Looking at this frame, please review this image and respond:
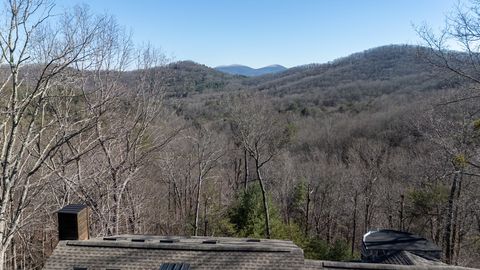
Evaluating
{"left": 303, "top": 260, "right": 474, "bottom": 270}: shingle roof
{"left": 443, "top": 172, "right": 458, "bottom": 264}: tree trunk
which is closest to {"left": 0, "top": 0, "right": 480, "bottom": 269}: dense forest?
{"left": 443, "top": 172, "right": 458, "bottom": 264}: tree trunk

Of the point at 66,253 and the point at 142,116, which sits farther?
the point at 142,116

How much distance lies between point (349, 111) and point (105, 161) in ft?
136

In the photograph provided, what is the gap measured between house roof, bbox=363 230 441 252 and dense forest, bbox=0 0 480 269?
7.22ft

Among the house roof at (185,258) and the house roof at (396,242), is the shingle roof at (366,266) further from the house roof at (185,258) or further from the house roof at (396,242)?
the house roof at (396,242)

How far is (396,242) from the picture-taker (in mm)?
15344

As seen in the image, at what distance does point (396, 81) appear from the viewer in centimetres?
7019

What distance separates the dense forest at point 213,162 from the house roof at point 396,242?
2.20 metres

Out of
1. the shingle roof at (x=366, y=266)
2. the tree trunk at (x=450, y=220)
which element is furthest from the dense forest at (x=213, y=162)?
the shingle roof at (x=366, y=266)

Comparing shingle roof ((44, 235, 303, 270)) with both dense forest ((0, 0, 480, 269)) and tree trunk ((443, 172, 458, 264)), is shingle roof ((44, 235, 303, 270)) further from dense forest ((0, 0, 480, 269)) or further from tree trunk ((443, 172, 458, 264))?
tree trunk ((443, 172, 458, 264))

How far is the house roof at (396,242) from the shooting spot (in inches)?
580

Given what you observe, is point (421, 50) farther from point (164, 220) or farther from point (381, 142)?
point (381, 142)


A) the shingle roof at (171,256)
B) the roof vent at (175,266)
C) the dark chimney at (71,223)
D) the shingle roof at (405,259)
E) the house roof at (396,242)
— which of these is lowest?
the house roof at (396,242)

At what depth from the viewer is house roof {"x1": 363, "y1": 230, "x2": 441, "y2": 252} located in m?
14.7

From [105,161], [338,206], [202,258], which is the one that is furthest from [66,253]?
[338,206]
